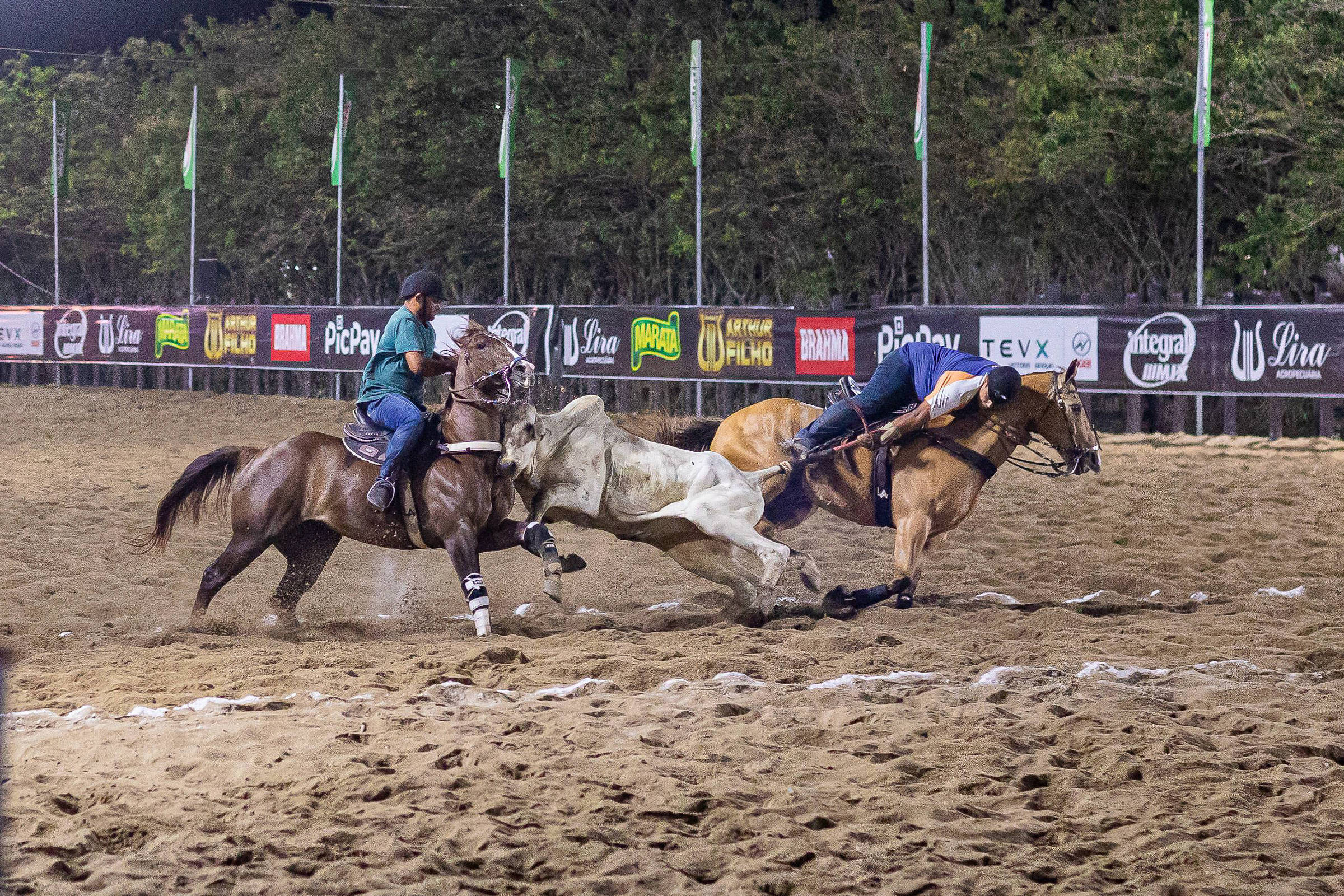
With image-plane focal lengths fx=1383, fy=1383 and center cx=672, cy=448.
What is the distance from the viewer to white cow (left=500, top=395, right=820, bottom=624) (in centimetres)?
782

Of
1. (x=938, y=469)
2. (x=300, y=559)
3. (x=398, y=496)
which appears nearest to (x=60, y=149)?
(x=300, y=559)

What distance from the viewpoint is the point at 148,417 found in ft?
70.4

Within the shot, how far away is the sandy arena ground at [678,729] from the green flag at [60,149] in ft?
68.4

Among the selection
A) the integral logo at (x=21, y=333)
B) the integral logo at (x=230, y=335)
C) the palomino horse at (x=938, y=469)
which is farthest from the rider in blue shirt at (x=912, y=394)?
the integral logo at (x=21, y=333)

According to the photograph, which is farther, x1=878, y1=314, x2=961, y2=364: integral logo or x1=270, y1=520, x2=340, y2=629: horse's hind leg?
x1=878, y1=314, x2=961, y2=364: integral logo

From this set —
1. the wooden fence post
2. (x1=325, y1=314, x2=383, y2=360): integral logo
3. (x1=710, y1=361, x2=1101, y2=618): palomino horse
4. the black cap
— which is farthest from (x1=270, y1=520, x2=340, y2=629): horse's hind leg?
(x1=325, y1=314, x2=383, y2=360): integral logo

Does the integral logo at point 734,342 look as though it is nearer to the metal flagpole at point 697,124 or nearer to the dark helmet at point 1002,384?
the metal flagpole at point 697,124

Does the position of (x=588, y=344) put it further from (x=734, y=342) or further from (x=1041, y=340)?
(x=1041, y=340)

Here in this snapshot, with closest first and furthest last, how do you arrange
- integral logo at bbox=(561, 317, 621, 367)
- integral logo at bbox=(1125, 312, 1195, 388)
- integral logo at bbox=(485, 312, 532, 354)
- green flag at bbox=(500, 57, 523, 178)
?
integral logo at bbox=(1125, 312, 1195, 388) → integral logo at bbox=(561, 317, 621, 367) → integral logo at bbox=(485, 312, 532, 354) → green flag at bbox=(500, 57, 523, 178)

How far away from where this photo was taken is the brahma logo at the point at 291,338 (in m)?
23.3

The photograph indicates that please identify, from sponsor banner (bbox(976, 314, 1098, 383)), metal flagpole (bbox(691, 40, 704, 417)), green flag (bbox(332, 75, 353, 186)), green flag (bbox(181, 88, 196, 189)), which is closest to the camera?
sponsor banner (bbox(976, 314, 1098, 383))

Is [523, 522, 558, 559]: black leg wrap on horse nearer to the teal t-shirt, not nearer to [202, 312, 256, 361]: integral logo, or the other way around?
the teal t-shirt

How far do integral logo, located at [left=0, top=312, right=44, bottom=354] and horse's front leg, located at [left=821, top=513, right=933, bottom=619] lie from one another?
22.6m

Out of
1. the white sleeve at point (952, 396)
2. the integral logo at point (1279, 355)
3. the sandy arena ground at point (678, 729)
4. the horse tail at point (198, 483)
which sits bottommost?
the sandy arena ground at point (678, 729)
